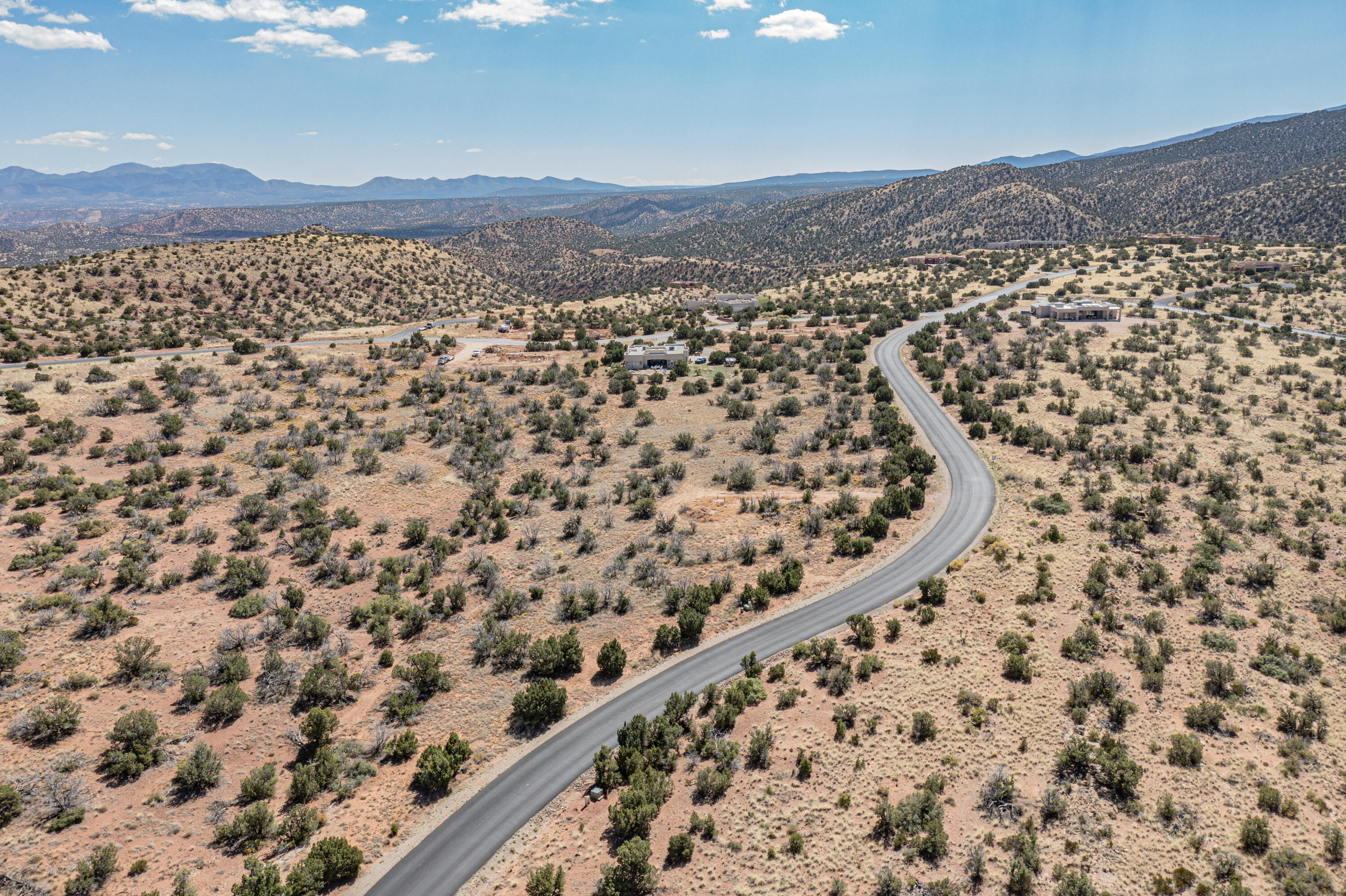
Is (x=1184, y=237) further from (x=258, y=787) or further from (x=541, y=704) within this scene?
(x=258, y=787)

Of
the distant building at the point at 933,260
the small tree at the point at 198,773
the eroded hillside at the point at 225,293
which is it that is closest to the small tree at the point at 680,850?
the small tree at the point at 198,773

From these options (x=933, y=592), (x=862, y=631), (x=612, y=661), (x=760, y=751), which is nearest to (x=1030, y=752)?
(x=862, y=631)

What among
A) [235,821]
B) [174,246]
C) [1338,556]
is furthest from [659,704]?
[174,246]

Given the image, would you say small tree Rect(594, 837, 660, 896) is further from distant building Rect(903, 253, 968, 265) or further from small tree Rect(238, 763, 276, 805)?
distant building Rect(903, 253, 968, 265)

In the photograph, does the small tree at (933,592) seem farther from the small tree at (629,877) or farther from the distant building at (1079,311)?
the distant building at (1079,311)

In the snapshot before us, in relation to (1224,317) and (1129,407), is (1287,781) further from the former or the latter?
(1224,317)

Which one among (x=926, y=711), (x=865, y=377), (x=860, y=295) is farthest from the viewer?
(x=860, y=295)

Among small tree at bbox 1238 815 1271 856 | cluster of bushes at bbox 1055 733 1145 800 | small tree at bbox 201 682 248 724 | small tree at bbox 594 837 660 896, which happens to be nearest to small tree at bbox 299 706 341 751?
small tree at bbox 201 682 248 724
